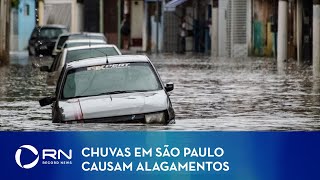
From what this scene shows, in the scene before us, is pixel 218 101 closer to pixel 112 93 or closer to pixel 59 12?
pixel 112 93

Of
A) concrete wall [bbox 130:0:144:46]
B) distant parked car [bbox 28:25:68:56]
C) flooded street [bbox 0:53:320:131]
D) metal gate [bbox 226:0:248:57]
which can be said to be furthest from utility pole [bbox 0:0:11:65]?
concrete wall [bbox 130:0:144:46]

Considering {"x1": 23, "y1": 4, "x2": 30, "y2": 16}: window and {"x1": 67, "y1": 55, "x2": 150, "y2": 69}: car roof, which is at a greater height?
{"x1": 23, "y1": 4, "x2": 30, "y2": 16}: window

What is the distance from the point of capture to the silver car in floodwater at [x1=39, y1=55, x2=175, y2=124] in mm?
16672

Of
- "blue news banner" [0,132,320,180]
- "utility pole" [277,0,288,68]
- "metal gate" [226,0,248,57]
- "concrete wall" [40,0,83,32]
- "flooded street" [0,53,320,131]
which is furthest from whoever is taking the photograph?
"concrete wall" [40,0,83,32]

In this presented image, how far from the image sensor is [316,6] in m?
46.4

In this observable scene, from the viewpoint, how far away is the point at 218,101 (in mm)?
26047

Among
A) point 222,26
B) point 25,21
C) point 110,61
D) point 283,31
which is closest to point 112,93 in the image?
point 110,61

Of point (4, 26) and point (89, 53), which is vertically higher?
point (4, 26)

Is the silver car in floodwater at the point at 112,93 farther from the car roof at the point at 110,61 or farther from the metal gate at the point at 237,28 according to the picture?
the metal gate at the point at 237,28

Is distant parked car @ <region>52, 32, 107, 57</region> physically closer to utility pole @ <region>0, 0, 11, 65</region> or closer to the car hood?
utility pole @ <region>0, 0, 11, 65</region>

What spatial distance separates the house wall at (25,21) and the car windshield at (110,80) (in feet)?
223

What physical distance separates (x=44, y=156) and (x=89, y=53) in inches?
831

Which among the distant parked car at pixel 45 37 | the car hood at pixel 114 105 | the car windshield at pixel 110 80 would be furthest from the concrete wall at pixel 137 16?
the car hood at pixel 114 105

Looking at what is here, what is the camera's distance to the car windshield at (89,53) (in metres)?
29.6
